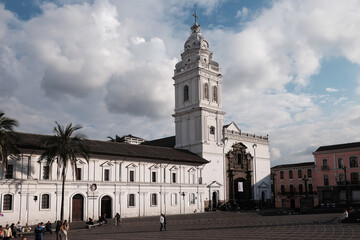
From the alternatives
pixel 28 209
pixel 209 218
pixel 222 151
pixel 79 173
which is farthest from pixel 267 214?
pixel 28 209

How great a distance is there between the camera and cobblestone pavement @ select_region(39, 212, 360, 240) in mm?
22923

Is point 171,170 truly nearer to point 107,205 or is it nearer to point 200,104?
point 107,205

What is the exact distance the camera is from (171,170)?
48375 mm

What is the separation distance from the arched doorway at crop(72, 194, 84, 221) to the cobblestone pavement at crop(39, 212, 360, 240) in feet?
15.5

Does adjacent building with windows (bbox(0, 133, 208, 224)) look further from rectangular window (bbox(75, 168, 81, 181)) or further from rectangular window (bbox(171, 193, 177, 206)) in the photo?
rectangular window (bbox(75, 168, 81, 181))

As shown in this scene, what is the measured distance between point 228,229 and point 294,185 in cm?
5623

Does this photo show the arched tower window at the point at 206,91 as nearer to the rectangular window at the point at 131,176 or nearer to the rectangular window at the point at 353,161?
the rectangular window at the point at 131,176

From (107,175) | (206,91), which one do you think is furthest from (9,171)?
(206,91)

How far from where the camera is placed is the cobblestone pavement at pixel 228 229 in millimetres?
22923

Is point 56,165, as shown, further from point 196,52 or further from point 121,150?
point 196,52

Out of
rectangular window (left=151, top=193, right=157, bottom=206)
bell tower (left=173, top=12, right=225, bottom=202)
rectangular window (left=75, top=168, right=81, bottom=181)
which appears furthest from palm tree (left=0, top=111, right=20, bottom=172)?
bell tower (left=173, top=12, right=225, bottom=202)

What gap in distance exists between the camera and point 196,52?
60062 mm

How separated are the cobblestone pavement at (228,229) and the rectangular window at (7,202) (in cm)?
645

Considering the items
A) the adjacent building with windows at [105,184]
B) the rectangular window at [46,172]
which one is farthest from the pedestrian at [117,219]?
the rectangular window at [46,172]
